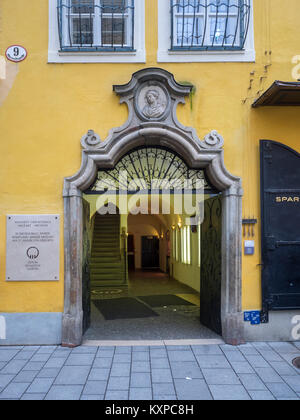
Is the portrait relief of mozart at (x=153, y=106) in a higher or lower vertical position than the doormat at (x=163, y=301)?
higher

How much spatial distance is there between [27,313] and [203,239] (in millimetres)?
3360

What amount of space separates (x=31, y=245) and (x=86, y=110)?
2.38m

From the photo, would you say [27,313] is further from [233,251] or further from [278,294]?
[278,294]

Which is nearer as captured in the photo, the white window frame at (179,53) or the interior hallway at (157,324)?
the white window frame at (179,53)

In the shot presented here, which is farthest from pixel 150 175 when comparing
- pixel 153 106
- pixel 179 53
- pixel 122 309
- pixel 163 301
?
pixel 163 301

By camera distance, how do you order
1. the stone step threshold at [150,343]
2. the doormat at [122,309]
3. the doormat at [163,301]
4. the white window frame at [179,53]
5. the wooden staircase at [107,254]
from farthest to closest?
the wooden staircase at [107,254], the doormat at [163,301], the doormat at [122,309], the white window frame at [179,53], the stone step threshold at [150,343]

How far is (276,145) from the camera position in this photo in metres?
5.80

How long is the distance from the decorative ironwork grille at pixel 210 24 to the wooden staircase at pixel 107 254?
8.39 metres

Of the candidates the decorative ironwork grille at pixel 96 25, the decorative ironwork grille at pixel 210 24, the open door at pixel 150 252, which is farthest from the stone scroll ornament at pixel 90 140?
the open door at pixel 150 252

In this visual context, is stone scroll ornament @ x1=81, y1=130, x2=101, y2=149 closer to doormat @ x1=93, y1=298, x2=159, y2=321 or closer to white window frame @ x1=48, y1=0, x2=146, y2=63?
white window frame @ x1=48, y1=0, x2=146, y2=63

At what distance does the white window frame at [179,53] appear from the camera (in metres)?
5.82

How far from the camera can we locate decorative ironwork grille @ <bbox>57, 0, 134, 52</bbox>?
586 cm

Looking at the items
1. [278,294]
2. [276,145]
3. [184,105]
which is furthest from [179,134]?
[278,294]

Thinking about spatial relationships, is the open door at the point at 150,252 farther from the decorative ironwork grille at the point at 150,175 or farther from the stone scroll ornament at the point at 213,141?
the stone scroll ornament at the point at 213,141
